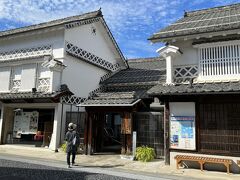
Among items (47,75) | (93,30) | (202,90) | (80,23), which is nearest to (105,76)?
(93,30)

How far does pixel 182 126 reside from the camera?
1227cm

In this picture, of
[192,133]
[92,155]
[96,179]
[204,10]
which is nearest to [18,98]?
[92,155]

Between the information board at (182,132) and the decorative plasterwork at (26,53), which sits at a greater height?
the decorative plasterwork at (26,53)

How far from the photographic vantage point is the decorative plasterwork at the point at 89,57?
18.3 meters

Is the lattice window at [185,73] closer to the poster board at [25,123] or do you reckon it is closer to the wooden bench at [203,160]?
the wooden bench at [203,160]

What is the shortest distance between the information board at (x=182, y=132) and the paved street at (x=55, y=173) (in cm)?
234

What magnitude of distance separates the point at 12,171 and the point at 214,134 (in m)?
8.95

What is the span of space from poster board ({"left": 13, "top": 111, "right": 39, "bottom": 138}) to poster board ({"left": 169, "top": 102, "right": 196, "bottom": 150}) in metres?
10.8

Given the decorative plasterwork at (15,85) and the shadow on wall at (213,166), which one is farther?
the decorative plasterwork at (15,85)

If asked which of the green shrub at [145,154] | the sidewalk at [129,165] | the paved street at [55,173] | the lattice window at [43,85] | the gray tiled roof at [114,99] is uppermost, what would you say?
the lattice window at [43,85]

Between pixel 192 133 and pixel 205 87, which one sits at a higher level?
pixel 205 87

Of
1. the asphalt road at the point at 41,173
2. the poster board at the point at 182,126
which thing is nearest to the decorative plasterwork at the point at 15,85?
the asphalt road at the point at 41,173

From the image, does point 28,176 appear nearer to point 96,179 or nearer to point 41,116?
point 96,179

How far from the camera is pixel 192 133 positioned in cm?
1197
